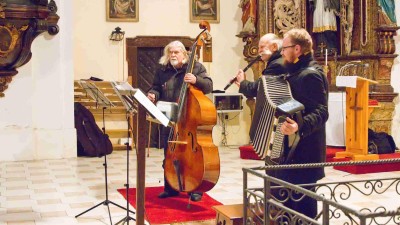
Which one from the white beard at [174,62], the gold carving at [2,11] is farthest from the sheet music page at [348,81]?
the gold carving at [2,11]

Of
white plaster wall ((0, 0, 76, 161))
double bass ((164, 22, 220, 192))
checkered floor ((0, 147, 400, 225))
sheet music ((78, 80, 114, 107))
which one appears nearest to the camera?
sheet music ((78, 80, 114, 107))

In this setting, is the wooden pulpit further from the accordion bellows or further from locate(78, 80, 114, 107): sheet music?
the accordion bellows

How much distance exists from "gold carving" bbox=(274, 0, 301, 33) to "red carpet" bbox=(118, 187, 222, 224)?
576cm

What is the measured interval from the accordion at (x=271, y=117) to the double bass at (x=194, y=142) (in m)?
1.18

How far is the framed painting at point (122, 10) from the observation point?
11.6 m

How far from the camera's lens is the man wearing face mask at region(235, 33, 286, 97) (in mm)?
4484

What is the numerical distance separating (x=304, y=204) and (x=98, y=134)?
6.87m

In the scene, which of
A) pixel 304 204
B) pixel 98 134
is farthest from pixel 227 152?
pixel 304 204

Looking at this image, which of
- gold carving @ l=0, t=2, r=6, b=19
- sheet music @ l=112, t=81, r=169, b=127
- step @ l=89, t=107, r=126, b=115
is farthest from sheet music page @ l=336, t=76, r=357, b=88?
step @ l=89, t=107, r=126, b=115

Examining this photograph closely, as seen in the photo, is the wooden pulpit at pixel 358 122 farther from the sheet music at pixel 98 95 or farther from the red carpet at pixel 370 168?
the sheet music at pixel 98 95

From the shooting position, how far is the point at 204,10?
12.2 meters

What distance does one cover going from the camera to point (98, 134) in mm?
10680

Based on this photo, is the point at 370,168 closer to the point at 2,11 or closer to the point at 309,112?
the point at 309,112

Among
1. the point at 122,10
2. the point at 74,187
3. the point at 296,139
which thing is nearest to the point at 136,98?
the point at 296,139
